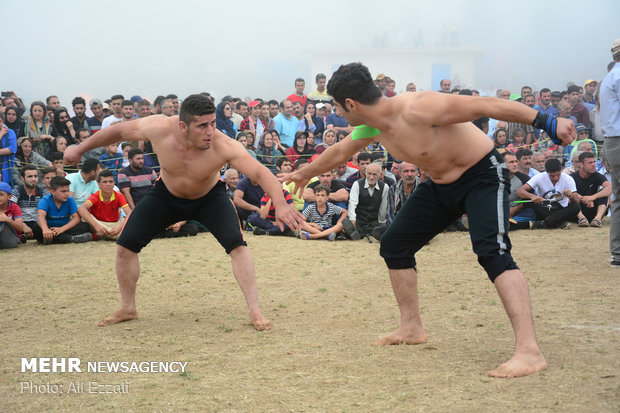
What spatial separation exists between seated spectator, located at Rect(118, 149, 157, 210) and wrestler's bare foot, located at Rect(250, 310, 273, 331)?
5263 mm

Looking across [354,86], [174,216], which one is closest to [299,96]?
[174,216]

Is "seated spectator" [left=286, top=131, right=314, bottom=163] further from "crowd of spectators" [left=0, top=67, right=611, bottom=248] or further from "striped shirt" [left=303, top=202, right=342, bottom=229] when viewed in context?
"striped shirt" [left=303, top=202, right=342, bottom=229]

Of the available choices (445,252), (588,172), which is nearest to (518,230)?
(588,172)

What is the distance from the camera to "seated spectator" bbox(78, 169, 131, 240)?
336 inches

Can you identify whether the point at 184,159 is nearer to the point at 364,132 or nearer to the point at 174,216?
the point at 174,216

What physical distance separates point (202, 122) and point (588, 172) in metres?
6.85

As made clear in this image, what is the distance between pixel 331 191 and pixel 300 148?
1.66 m

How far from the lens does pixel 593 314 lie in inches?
168

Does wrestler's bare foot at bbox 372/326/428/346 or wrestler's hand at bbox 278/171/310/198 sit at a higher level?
wrestler's hand at bbox 278/171/310/198

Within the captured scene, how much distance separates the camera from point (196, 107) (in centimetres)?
417

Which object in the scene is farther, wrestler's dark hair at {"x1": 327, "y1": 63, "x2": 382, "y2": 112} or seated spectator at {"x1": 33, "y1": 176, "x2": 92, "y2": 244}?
seated spectator at {"x1": 33, "y1": 176, "x2": 92, "y2": 244}

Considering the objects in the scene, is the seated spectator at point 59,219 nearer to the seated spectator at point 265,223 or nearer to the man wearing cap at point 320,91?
the seated spectator at point 265,223

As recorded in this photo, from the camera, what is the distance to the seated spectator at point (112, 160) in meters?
10.2

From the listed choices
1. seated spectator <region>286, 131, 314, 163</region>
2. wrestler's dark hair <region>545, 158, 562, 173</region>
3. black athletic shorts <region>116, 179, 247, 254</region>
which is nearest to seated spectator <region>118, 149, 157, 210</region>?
seated spectator <region>286, 131, 314, 163</region>
